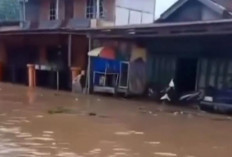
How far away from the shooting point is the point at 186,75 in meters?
17.9

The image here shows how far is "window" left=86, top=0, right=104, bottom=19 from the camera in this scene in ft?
79.8

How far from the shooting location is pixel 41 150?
7621mm

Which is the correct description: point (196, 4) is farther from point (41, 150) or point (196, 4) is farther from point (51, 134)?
point (41, 150)

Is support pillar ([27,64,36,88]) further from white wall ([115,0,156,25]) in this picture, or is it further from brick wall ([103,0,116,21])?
white wall ([115,0,156,25])

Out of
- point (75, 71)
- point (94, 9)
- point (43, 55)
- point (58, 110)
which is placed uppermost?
point (94, 9)

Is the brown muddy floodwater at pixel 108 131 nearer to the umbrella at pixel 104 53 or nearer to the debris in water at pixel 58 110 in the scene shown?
Answer: the debris in water at pixel 58 110

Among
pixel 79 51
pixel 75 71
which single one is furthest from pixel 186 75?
pixel 79 51

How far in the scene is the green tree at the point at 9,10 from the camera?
40375 millimetres

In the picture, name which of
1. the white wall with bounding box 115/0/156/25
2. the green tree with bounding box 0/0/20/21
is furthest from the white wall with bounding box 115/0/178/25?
the green tree with bounding box 0/0/20/21

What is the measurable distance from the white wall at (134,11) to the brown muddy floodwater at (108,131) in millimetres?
9579

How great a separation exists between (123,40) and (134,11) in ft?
20.8

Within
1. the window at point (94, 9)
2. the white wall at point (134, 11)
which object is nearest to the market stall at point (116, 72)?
the white wall at point (134, 11)

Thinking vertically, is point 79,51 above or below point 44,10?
below

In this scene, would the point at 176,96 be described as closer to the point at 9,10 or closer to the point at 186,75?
the point at 186,75
